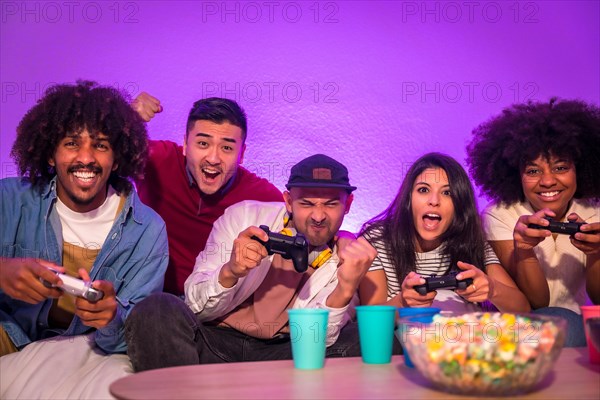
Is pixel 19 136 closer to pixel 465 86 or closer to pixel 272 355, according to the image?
pixel 272 355

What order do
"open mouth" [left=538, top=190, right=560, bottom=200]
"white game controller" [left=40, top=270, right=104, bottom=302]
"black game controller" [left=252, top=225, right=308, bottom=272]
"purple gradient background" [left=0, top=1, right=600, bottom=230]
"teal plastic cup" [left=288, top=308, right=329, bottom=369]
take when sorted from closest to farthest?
"teal plastic cup" [left=288, top=308, right=329, bottom=369] < "white game controller" [left=40, top=270, right=104, bottom=302] < "black game controller" [left=252, top=225, right=308, bottom=272] < "open mouth" [left=538, top=190, right=560, bottom=200] < "purple gradient background" [left=0, top=1, right=600, bottom=230]

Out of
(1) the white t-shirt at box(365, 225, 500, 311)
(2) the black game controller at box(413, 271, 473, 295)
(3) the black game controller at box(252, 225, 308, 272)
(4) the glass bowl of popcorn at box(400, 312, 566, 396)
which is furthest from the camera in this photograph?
(1) the white t-shirt at box(365, 225, 500, 311)

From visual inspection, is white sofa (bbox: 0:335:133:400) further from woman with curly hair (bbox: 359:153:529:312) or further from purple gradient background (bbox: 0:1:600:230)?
purple gradient background (bbox: 0:1:600:230)

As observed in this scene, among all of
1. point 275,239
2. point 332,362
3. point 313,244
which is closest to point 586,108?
point 313,244

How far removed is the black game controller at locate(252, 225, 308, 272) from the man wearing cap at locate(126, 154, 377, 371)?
24 millimetres

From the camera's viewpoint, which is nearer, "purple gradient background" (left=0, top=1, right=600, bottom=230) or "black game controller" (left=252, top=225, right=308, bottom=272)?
"black game controller" (left=252, top=225, right=308, bottom=272)

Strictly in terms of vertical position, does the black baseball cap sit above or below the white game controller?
above

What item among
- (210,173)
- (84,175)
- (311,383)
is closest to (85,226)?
(84,175)

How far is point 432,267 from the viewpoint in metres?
2.47

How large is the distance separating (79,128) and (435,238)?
1291mm

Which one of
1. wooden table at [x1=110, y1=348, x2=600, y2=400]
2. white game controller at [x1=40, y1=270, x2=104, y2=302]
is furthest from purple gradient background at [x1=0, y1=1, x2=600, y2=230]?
wooden table at [x1=110, y1=348, x2=600, y2=400]

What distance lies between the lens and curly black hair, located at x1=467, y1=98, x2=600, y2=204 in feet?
8.66

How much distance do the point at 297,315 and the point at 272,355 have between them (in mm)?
693

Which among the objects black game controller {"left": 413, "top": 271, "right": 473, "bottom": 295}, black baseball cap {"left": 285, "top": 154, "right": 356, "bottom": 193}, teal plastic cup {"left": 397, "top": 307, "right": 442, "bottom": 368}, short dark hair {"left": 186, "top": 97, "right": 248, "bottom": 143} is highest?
short dark hair {"left": 186, "top": 97, "right": 248, "bottom": 143}
